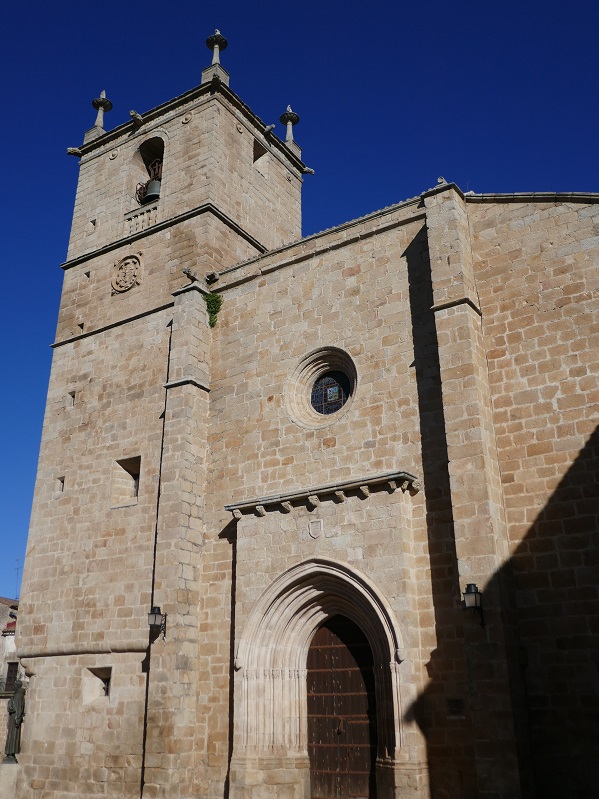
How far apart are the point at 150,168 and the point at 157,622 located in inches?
427

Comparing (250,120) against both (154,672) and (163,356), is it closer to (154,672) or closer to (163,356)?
(163,356)

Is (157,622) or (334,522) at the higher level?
(334,522)

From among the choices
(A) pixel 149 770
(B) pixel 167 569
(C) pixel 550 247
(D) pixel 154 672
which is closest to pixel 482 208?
(C) pixel 550 247

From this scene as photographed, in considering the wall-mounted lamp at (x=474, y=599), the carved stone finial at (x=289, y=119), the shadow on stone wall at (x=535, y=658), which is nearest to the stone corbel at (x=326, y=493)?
the shadow on stone wall at (x=535, y=658)

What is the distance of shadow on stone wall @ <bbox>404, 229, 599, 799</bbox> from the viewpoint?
8.23 m

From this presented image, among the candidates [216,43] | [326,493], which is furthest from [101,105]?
[326,493]

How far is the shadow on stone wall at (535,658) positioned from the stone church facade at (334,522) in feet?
0.10

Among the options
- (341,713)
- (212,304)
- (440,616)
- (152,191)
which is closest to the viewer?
(440,616)

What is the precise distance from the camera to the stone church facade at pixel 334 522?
8.80 m

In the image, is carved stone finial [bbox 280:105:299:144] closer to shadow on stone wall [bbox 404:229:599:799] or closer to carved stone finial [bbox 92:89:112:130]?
carved stone finial [bbox 92:89:112:130]

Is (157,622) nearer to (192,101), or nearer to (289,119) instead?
(192,101)

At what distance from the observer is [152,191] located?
16078 millimetres

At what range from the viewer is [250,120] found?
674 inches

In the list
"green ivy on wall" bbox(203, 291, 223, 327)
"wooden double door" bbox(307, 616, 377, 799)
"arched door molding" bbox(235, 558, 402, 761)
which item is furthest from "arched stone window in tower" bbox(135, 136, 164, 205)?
"wooden double door" bbox(307, 616, 377, 799)
